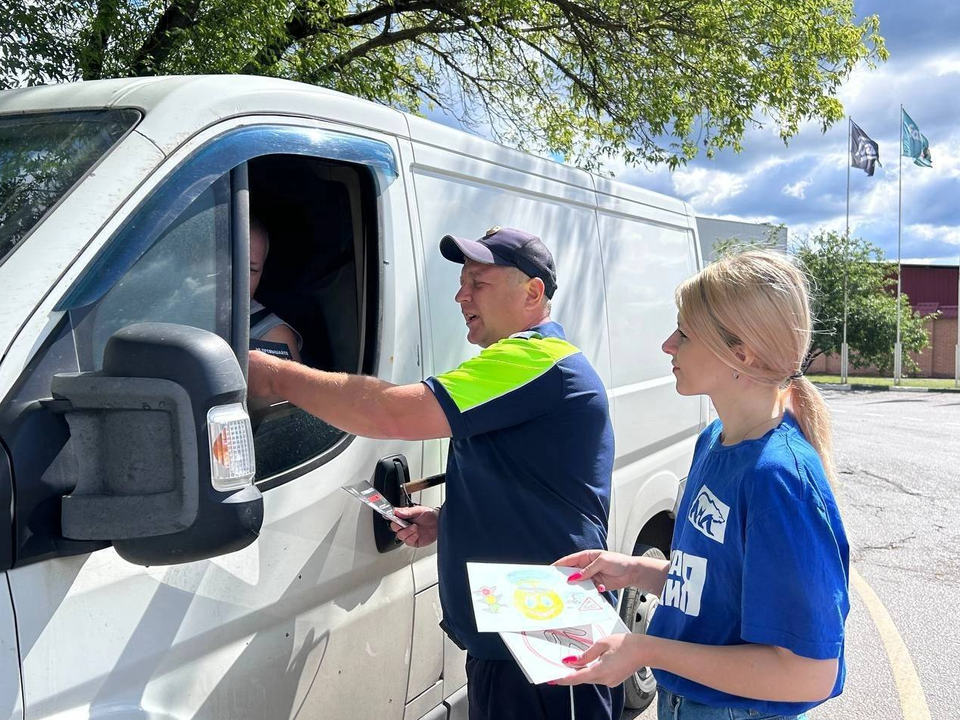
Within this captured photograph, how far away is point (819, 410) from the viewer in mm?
1811

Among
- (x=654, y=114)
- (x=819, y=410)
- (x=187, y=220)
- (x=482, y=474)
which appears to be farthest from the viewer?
(x=654, y=114)

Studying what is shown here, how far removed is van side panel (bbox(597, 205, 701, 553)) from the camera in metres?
3.54

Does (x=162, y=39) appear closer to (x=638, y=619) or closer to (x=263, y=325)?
(x=263, y=325)

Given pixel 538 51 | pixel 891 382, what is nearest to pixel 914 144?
pixel 891 382

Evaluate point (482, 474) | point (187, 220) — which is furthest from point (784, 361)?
point (187, 220)

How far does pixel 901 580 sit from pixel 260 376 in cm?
602

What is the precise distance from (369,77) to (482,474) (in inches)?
261

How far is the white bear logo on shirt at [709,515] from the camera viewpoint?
66.6 inches

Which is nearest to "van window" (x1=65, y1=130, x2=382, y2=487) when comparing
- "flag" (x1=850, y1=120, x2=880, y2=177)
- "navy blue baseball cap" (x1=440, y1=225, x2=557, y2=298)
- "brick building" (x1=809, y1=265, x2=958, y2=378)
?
"navy blue baseball cap" (x1=440, y1=225, x2=557, y2=298)

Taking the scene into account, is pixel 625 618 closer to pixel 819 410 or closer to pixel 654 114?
pixel 819 410

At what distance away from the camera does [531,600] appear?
1690mm

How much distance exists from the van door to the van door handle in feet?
0.03

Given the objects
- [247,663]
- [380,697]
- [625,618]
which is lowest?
[625,618]

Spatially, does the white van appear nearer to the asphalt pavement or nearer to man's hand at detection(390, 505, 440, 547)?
man's hand at detection(390, 505, 440, 547)
